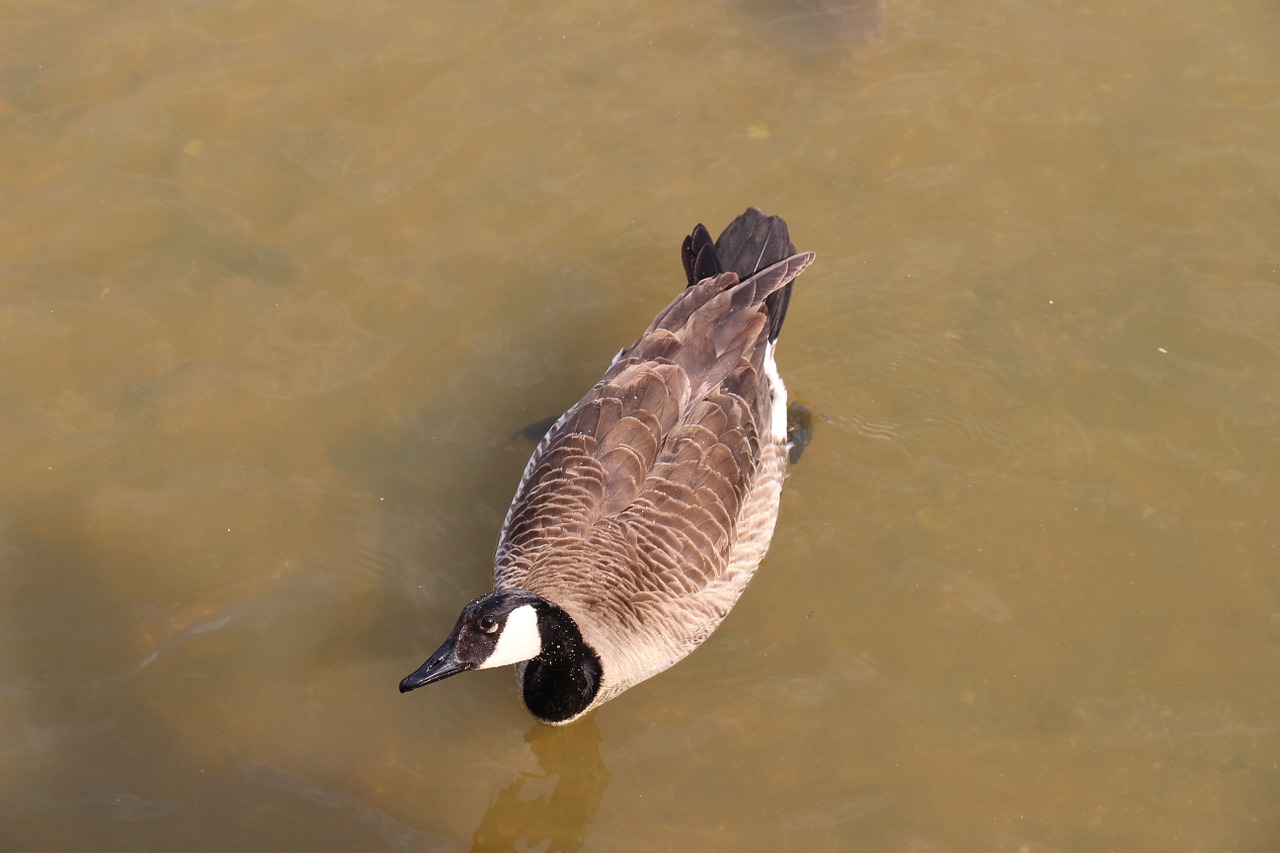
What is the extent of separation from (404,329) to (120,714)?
8.09ft

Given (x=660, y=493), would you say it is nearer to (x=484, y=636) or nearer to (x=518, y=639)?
(x=518, y=639)

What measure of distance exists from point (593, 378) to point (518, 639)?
6.75 feet

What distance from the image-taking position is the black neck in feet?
15.7

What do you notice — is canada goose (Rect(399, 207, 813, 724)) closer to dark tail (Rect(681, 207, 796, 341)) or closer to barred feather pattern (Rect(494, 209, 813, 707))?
barred feather pattern (Rect(494, 209, 813, 707))

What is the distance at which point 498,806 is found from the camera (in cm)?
518

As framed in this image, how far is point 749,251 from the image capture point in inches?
235

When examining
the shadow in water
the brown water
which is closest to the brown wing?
the brown water

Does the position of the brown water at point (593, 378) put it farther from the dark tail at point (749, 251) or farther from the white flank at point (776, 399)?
the dark tail at point (749, 251)

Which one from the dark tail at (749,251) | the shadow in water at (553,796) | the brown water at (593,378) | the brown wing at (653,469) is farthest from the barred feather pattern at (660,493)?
the brown water at (593,378)

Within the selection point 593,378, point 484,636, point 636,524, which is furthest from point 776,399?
point 484,636

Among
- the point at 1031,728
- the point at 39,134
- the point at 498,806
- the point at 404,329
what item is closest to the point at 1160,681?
the point at 1031,728

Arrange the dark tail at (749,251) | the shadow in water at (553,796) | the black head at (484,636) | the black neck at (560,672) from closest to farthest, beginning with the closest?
the black head at (484,636) < the black neck at (560,672) < the shadow in water at (553,796) < the dark tail at (749,251)

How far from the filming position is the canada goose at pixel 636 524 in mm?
4832

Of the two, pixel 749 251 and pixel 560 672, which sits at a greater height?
pixel 749 251
